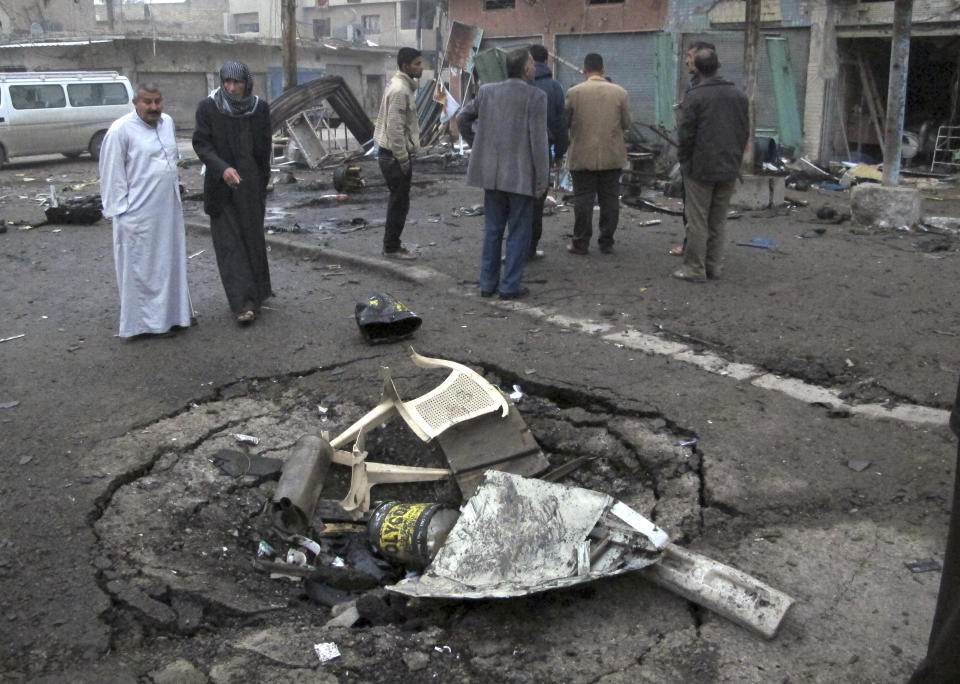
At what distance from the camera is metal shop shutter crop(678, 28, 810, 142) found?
15.4 m

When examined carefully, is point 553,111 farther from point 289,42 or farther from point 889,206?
point 289,42

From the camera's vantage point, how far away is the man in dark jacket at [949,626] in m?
1.64

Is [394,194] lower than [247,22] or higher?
lower

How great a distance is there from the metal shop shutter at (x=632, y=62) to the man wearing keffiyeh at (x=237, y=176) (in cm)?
1353

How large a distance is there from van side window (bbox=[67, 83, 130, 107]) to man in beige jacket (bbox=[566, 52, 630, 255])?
16.3m

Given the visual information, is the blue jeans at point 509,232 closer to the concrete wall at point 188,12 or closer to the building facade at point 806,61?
the building facade at point 806,61

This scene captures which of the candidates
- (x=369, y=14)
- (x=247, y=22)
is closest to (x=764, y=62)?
(x=369, y=14)

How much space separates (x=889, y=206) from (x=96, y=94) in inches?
707

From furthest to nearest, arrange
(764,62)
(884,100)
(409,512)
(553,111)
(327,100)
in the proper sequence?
1. (327,100)
2. (884,100)
3. (764,62)
4. (553,111)
5. (409,512)

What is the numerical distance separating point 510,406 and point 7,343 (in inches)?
148

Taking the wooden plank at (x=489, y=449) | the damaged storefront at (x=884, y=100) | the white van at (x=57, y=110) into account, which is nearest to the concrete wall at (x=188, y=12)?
the white van at (x=57, y=110)

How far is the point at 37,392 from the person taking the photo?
4785 mm

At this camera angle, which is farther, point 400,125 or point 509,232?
point 400,125

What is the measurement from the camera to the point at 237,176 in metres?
5.55
